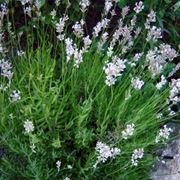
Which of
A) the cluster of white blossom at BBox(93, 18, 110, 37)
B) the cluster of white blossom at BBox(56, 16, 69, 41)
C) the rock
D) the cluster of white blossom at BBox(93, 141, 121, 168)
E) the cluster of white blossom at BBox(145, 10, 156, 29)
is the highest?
the cluster of white blossom at BBox(145, 10, 156, 29)

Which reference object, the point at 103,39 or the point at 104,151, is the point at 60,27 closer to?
the point at 103,39

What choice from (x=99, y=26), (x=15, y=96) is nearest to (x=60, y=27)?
(x=99, y=26)

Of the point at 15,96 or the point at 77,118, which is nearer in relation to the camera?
the point at 15,96

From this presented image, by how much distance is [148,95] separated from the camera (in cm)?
290

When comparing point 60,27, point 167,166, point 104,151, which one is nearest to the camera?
point 104,151

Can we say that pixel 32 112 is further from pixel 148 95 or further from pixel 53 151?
pixel 148 95

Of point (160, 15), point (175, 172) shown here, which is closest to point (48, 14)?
point (160, 15)

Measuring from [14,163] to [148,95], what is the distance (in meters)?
0.87

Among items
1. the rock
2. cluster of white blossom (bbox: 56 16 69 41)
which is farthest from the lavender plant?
the rock

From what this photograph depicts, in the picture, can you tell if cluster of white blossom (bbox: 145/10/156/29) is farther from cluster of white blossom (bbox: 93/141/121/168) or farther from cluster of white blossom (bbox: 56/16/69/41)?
cluster of white blossom (bbox: 93/141/121/168)

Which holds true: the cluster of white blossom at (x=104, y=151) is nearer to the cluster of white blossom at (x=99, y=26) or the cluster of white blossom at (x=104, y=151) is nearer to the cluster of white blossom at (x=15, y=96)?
the cluster of white blossom at (x=15, y=96)

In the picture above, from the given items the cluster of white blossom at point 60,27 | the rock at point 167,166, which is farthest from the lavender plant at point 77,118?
the rock at point 167,166

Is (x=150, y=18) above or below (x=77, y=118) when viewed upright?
above

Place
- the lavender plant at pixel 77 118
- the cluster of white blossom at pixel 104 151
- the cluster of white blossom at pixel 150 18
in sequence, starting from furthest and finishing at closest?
the cluster of white blossom at pixel 150 18, the lavender plant at pixel 77 118, the cluster of white blossom at pixel 104 151
